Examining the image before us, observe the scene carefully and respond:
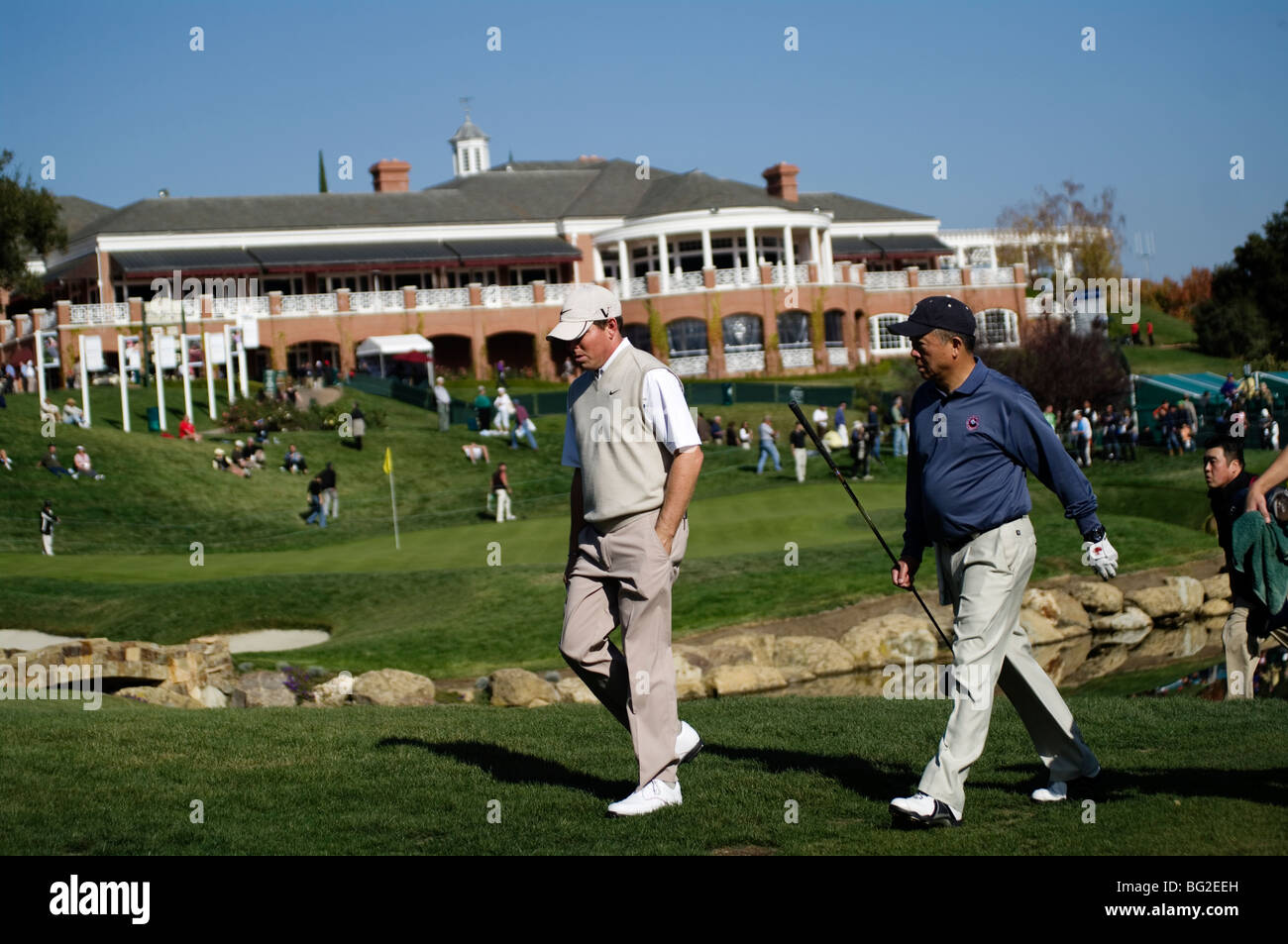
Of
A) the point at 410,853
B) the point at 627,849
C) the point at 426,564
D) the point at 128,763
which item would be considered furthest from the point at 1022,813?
the point at 426,564

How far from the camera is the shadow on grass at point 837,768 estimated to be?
276 inches

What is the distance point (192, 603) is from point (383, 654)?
4.56 m

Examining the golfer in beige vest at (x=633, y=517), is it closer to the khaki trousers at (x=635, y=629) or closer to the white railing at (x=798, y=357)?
the khaki trousers at (x=635, y=629)

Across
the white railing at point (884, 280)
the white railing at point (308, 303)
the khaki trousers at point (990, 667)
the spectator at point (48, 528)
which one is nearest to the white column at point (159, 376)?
the spectator at point (48, 528)

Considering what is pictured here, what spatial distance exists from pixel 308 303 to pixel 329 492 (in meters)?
31.1

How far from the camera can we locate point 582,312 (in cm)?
676

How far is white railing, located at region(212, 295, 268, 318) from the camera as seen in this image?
6188cm

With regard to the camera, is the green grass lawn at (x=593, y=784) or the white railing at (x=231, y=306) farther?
the white railing at (x=231, y=306)

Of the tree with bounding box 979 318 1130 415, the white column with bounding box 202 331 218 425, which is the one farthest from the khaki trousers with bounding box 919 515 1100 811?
the white column with bounding box 202 331 218 425

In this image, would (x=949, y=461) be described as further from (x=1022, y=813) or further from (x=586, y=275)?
(x=586, y=275)

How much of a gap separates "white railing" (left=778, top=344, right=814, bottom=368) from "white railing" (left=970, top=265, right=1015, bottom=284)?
1167 centimetres

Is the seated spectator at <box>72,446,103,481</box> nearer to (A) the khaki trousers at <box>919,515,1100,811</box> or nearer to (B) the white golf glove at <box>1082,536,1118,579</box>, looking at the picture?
(A) the khaki trousers at <box>919,515,1100,811</box>

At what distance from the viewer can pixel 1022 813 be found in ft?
21.2

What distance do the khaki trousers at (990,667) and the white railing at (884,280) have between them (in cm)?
6446
